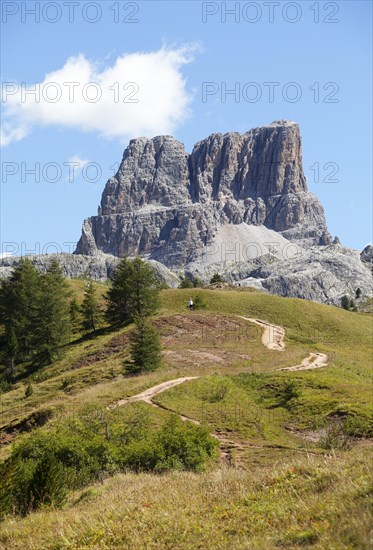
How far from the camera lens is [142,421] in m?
29.3

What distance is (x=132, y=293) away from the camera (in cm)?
7538

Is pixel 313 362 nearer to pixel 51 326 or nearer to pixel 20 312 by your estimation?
pixel 51 326

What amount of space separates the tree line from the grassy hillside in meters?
3.16

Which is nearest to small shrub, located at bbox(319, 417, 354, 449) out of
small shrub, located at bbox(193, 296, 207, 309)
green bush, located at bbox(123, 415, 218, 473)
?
green bush, located at bbox(123, 415, 218, 473)

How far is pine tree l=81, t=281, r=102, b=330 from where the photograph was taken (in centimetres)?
8212

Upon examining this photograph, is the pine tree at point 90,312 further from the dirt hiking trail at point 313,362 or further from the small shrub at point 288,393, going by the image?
the small shrub at point 288,393

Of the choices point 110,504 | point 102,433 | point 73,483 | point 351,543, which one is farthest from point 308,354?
point 351,543

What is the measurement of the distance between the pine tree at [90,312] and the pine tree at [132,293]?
3.70m

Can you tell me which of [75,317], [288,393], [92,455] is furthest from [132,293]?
[92,455]

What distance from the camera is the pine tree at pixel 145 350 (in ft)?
160

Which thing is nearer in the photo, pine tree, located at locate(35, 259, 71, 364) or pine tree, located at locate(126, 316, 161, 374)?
pine tree, located at locate(126, 316, 161, 374)

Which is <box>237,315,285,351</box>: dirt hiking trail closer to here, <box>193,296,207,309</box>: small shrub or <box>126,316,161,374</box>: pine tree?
<box>193,296,207,309</box>: small shrub

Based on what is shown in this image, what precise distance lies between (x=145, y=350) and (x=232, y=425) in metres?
17.4

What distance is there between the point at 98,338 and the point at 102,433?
4750 cm
